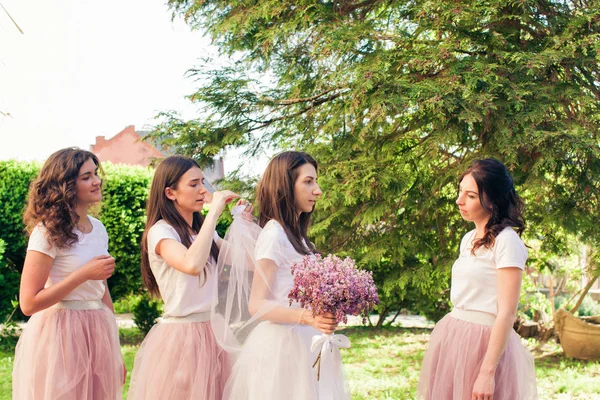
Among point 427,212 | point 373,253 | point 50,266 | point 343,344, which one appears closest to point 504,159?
point 427,212

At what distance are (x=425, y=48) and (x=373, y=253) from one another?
7.73 feet

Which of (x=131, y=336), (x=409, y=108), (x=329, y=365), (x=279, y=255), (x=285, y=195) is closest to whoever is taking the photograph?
(x=329, y=365)

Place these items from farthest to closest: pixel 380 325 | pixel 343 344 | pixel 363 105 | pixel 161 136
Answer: pixel 380 325 → pixel 161 136 → pixel 363 105 → pixel 343 344

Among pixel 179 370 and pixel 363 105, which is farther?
pixel 363 105

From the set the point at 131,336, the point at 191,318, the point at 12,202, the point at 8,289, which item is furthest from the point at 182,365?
the point at 131,336

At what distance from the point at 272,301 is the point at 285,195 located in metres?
0.53

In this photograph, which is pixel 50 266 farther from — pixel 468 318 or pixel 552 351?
pixel 552 351

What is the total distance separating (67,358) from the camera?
122 inches

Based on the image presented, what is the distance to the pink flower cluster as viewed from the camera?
246cm

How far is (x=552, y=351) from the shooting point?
9.73 m

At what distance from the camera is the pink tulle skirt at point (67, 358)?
10.1ft

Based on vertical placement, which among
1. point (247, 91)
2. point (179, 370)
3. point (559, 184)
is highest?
point (247, 91)

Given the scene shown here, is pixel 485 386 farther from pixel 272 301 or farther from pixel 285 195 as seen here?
pixel 285 195

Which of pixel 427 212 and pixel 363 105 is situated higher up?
pixel 363 105
